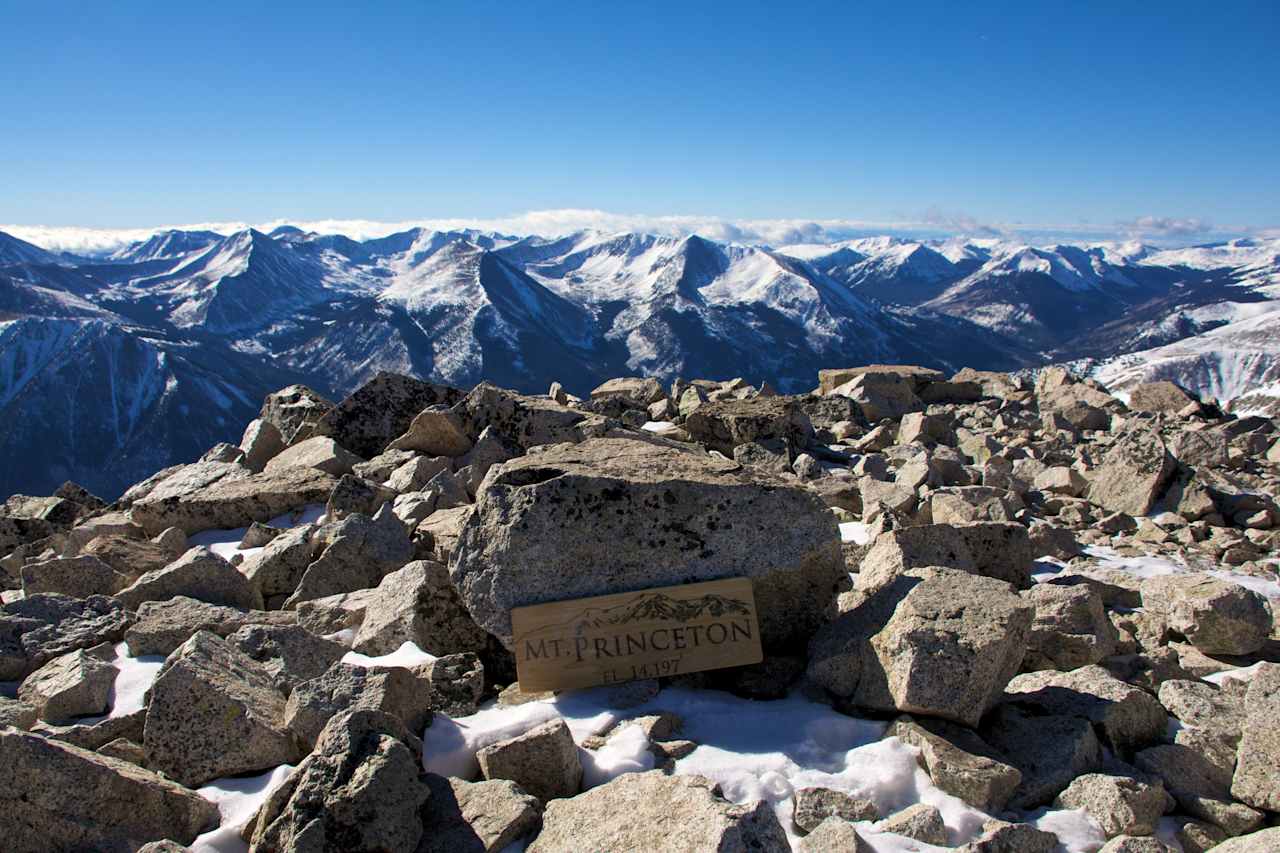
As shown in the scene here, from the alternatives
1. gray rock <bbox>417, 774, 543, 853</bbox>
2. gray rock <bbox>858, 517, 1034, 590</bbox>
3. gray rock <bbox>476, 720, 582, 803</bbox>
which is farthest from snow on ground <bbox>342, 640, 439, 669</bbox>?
gray rock <bbox>858, 517, 1034, 590</bbox>

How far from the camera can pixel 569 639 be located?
6.99 metres

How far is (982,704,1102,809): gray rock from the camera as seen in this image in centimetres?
554

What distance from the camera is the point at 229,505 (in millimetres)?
13578

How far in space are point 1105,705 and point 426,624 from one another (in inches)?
239

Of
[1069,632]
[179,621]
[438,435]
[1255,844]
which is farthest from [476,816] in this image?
[438,435]

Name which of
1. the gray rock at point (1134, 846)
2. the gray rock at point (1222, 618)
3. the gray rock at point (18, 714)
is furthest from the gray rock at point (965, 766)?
the gray rock at point (18, 714)

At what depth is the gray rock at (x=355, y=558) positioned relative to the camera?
9844 millimetres

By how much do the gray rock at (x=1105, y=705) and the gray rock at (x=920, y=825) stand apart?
1.82m

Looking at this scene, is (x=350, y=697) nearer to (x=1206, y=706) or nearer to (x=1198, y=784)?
(x=1198, y=784)

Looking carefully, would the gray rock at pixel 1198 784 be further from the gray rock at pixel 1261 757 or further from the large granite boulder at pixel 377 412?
the large granite boulder at pixel 377 412

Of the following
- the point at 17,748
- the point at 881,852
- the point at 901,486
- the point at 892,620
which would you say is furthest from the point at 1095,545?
the point at 17,748

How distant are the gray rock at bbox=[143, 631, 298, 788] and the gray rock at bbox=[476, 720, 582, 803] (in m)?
1.79

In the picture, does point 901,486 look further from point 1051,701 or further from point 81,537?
point 81,537

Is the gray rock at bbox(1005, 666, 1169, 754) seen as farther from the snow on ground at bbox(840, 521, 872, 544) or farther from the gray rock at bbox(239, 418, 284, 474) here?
the gray rock at bbox(239, 418, 284, 474)
